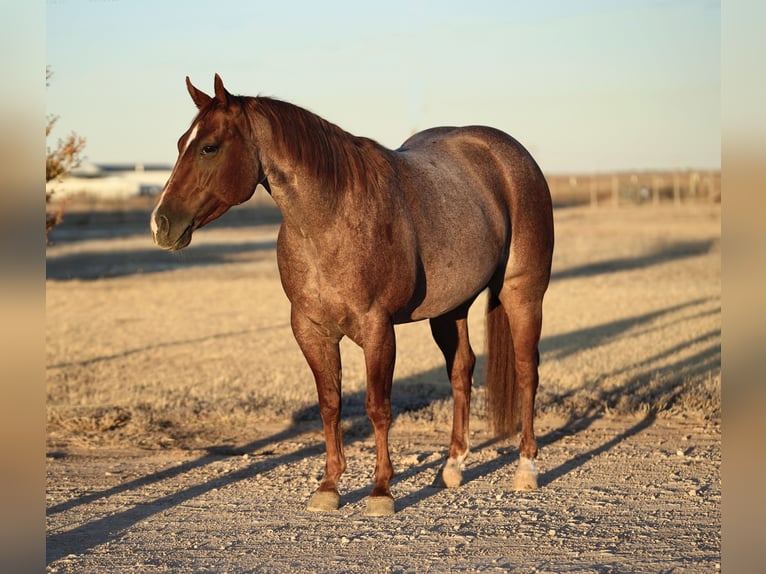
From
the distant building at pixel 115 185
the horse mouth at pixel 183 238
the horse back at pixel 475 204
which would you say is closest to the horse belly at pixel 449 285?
the horse back at pixel 475 204

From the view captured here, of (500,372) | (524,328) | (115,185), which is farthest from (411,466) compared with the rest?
(115,185)

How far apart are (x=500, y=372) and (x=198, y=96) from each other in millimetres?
3116

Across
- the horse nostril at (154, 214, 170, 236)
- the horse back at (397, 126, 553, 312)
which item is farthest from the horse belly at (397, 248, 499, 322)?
the horse nostril at (154, 214, 170, 236)

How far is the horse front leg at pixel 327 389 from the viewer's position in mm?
5883

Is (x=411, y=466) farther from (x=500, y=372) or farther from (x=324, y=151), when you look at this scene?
(x=324, y=151)

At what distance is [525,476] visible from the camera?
21.0 feet

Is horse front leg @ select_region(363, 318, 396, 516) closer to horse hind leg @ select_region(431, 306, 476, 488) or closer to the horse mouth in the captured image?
horse hind leg @ select_region(431, 306, 476, 488)

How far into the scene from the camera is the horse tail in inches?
283

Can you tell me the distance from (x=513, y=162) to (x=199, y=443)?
131 inches

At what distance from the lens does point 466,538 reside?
5168 millimetres

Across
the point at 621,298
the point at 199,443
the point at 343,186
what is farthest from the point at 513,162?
the point at 621,298

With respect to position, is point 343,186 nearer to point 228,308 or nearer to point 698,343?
point 698,343

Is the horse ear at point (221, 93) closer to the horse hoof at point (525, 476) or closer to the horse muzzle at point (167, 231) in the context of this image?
the horse muzzle at point (167, 231)

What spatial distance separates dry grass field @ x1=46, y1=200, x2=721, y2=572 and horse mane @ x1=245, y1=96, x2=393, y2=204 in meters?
1.93
